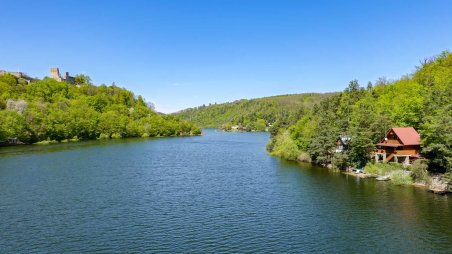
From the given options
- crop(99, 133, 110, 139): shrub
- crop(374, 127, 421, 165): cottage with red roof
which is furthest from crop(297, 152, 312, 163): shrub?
crop(99, 133, 110, 139): shrub

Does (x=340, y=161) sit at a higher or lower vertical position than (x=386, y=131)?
lower

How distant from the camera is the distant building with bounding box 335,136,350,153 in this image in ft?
205

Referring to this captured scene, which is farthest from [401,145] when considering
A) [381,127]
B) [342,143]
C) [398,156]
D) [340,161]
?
[342,143]

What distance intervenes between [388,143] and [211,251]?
41.9 meters

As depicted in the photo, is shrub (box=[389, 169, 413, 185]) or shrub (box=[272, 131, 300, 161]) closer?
shrub (box=[389, 169, 413, 185])

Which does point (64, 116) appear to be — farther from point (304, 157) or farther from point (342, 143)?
point (342, 143)

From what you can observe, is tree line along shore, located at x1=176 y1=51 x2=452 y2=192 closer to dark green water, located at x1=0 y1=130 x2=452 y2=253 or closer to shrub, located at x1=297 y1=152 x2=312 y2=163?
shrub, located at x1=297 y1=152 x2=312 y2=163

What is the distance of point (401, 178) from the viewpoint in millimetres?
49469

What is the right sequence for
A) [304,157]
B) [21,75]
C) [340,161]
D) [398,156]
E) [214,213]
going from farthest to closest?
[21,75], [304,157], [340,161], [398,156], [214,213]

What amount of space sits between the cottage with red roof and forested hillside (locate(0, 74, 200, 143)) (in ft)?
334

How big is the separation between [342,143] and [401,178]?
15.5 metres

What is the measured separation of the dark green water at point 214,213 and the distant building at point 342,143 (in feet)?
20.7

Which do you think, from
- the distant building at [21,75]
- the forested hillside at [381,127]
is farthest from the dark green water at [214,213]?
the distant building at [21,75]

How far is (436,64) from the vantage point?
93.1 metres
